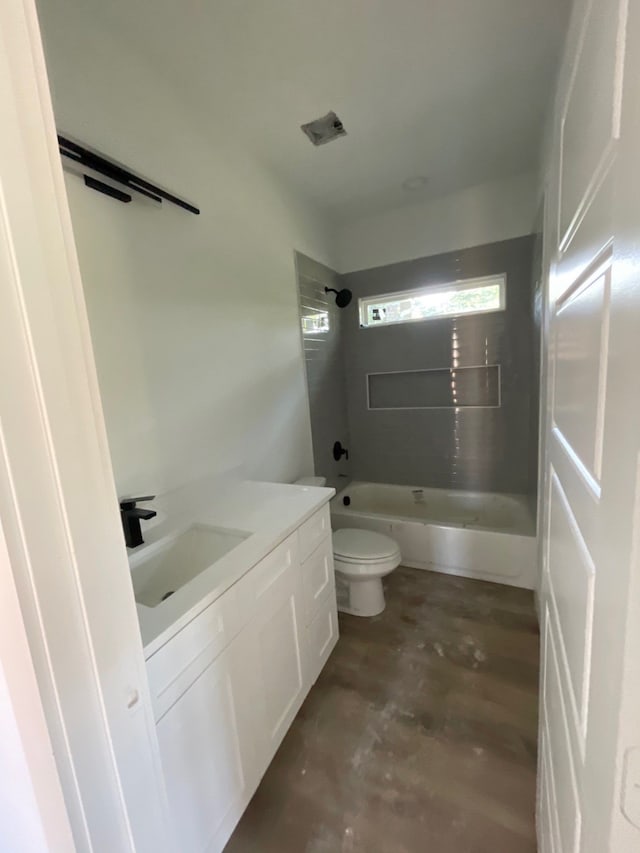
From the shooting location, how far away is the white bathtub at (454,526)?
2.31 metres

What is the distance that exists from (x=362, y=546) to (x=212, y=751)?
1253mm

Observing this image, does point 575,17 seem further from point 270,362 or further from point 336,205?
point 336,205

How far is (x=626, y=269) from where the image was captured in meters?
0.37

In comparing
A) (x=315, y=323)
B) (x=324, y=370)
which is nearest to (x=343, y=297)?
(x=315, y=323)

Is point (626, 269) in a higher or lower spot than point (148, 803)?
higher

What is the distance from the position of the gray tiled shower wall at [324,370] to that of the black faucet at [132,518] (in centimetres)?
145

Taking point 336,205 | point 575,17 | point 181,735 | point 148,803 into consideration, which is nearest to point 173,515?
point 181,735

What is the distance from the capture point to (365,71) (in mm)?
1546

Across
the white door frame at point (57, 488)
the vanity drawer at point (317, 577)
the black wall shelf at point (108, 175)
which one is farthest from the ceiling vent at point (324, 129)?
the vanity drawer at point (317, 577)

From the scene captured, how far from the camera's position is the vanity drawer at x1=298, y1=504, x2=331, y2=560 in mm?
1509

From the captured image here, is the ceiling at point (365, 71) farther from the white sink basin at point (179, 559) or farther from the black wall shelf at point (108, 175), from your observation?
the white sink basin at point (179, 559)

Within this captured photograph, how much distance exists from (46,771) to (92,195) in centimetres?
155

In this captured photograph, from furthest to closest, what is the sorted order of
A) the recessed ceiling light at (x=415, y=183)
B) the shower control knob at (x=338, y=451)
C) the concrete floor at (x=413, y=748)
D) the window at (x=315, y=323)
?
the shower control knob at (x=338, y=451) < the window at (x=315, y=323) < the recessed ceiling light at (x=415, y=183) < the concrete floor at (x=413, y=748)

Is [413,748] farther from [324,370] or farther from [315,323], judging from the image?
[315,323]
